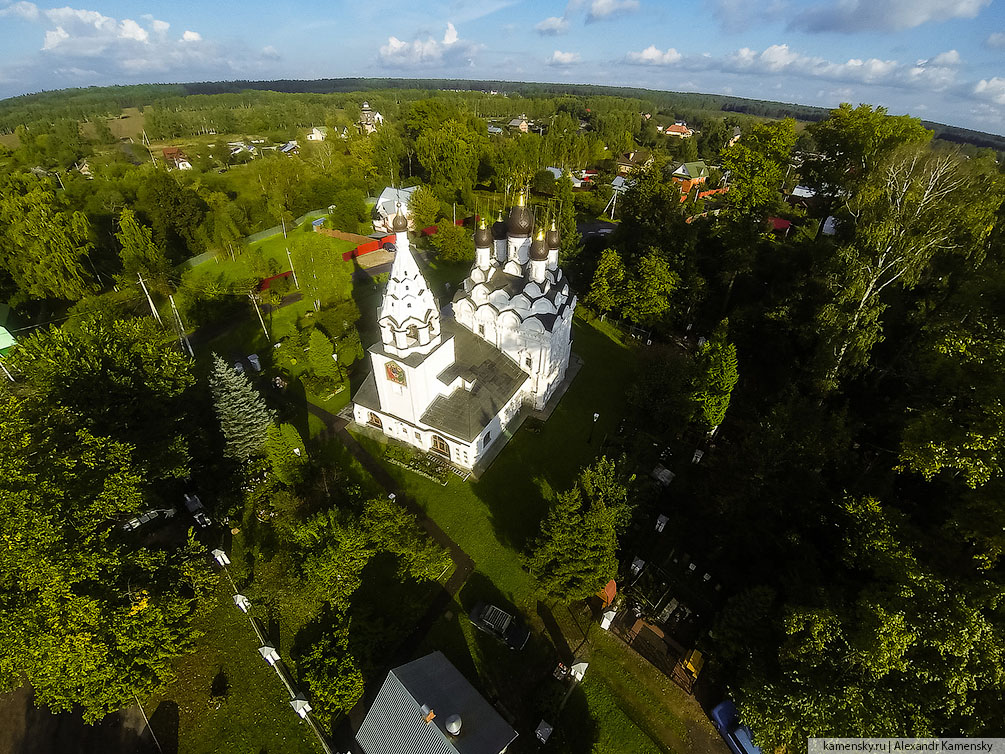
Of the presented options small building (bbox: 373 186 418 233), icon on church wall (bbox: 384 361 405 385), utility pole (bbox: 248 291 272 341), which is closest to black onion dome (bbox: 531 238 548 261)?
icon on church wall (bbox: 384 361 405 385)

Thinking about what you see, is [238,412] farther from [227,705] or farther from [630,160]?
[630,160]

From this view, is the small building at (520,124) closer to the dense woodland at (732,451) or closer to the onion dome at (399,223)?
the dense woodland at (732,451)

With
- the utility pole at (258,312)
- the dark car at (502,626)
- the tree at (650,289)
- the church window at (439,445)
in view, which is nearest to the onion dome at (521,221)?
the tree at (650,289)

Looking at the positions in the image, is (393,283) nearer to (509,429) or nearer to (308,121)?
(509,429)

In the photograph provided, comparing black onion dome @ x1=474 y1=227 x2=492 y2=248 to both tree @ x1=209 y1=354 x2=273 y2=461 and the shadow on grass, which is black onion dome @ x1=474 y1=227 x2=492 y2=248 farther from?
the shadow on grass

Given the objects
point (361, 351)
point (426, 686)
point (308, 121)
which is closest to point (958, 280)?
point (426, 686)

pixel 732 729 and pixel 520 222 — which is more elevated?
pixel 520 222

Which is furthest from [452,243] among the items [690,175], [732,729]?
[690,175]
